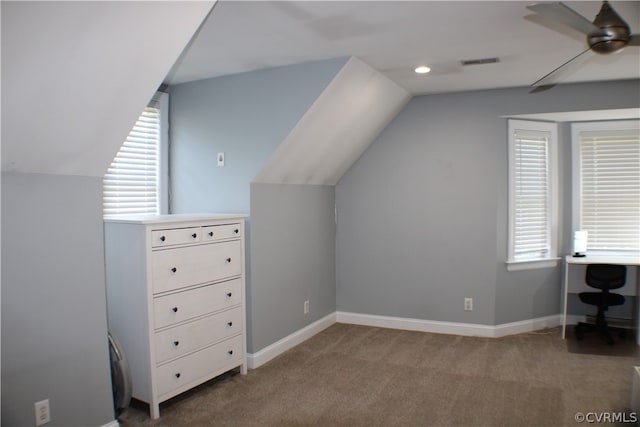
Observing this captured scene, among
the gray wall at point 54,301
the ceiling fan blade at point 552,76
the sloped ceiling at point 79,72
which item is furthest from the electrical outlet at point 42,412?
the ceiling fan blade at point 552,76

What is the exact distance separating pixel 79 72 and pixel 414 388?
9.24 ft

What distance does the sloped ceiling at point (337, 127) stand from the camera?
3465 millimetres

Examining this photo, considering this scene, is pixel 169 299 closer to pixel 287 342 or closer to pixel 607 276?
pixel 287 342

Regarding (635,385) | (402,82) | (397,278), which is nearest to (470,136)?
(402,82)

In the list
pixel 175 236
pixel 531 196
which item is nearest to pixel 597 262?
pixel 531 196

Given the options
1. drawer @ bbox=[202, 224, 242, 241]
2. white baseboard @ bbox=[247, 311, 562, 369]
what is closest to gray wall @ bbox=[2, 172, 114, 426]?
drawer @ bbox=[202, 224, 242, 241]

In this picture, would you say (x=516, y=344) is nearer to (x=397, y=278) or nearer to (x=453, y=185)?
(x=397, y=278)

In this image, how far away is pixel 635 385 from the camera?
104 inches

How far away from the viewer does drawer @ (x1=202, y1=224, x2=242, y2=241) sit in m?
3.08

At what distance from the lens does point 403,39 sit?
9.49ft

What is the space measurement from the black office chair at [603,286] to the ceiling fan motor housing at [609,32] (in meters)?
2.72

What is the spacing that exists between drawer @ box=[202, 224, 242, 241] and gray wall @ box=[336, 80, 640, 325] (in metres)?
1.79

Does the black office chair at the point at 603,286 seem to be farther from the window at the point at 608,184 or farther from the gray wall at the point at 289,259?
the gray wall at the point at 289,259

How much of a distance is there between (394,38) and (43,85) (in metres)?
2.00
